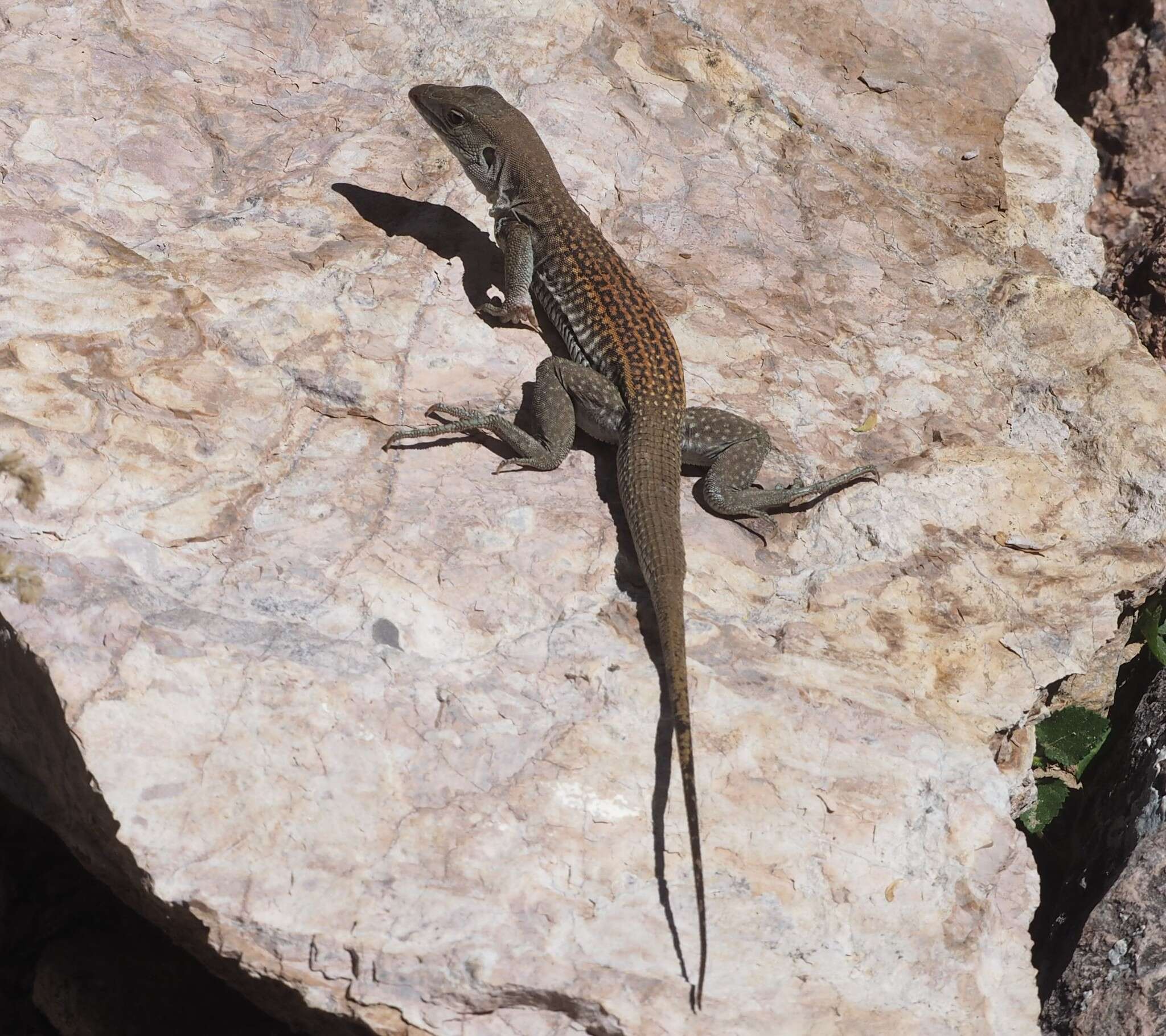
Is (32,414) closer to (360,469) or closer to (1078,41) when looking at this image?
(360,469)

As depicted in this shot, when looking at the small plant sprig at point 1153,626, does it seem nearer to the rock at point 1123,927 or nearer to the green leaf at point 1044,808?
the rock at point 1123,927

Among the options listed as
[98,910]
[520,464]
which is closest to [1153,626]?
[520,464]

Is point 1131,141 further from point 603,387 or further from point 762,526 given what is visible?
point 603,387

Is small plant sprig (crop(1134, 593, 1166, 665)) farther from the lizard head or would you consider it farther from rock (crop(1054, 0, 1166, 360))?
the lizard head

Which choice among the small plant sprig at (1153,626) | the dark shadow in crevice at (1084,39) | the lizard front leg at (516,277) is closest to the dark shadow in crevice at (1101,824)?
the small plant sprig at (1153,626)

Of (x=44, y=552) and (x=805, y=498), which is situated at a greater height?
(x=805, y=498)

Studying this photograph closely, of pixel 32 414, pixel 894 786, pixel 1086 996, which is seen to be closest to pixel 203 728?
pixel 32 414
